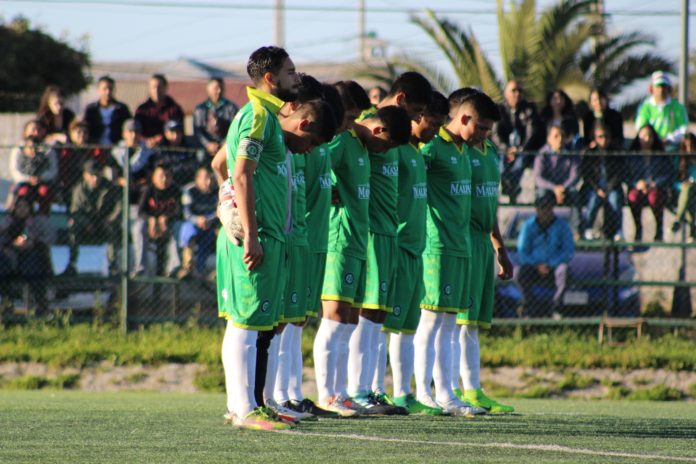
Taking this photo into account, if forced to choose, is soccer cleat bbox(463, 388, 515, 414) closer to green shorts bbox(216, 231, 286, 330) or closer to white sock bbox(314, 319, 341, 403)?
white sock bbox(314, 319, 341, 403)

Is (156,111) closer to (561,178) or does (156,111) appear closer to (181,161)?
(181,161)

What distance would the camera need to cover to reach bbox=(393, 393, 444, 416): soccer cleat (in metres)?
9.62

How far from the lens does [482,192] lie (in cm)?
1024

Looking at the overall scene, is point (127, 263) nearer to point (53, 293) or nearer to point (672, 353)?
point (53, 293)

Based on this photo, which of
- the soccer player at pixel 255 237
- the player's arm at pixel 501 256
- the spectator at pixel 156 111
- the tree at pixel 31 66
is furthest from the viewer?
the tree at pixel 31 66

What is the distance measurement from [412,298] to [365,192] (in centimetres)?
94

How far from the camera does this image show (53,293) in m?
14.8

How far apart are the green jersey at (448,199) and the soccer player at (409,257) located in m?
0.26

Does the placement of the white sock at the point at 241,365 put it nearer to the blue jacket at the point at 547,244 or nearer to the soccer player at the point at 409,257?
the soccer player at the point at 409,257

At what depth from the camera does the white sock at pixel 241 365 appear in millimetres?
7629

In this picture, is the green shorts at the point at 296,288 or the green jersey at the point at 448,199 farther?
the green jersey at the point at 448,199

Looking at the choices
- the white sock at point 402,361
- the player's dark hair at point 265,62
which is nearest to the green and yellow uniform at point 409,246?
the white sock at point 402,361

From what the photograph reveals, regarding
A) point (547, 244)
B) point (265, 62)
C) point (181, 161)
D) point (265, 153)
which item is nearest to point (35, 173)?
point (181, 161)

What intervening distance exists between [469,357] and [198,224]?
5.41 meters
